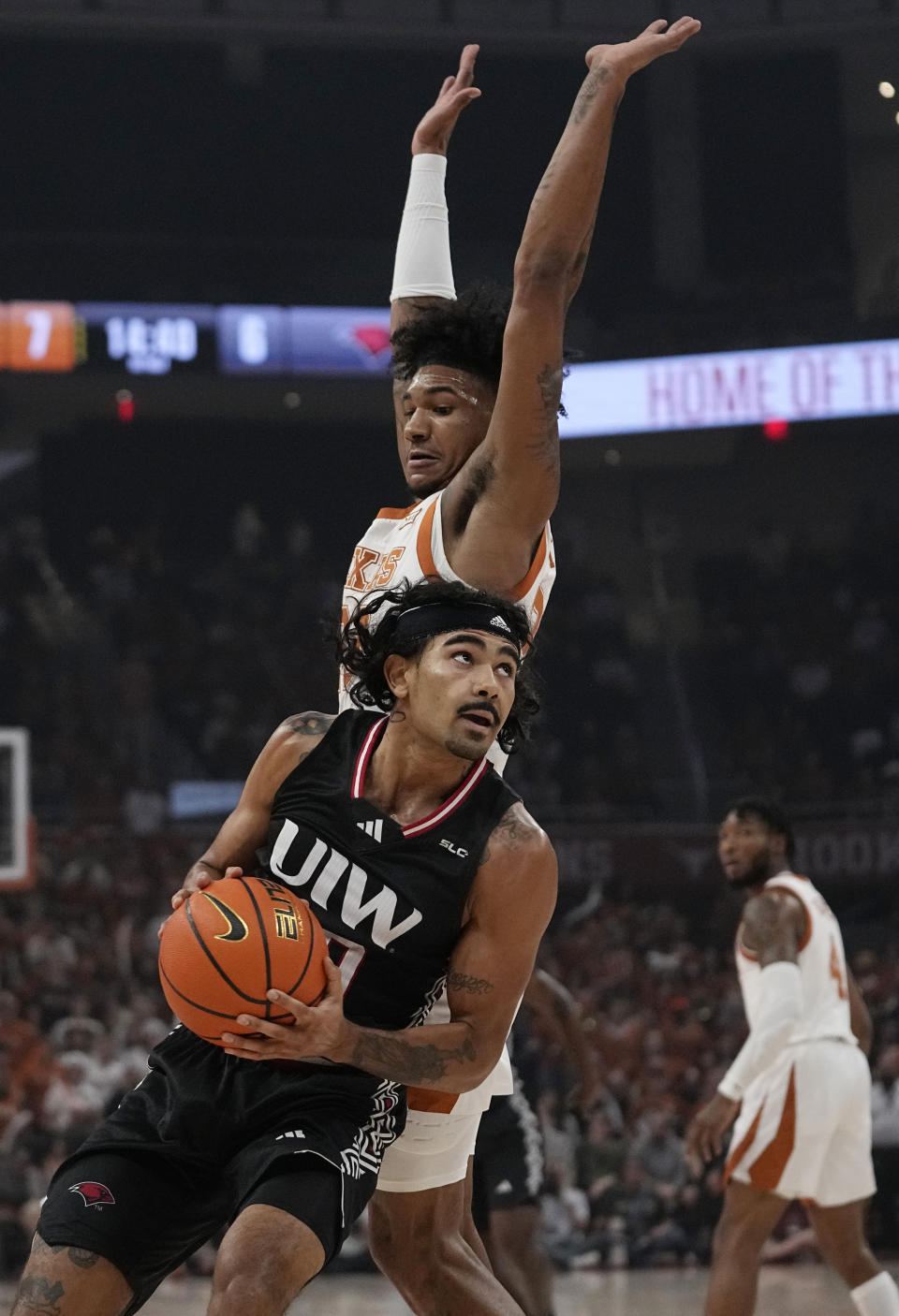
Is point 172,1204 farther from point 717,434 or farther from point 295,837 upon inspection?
point 717,434

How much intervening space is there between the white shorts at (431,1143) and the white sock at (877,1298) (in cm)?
305

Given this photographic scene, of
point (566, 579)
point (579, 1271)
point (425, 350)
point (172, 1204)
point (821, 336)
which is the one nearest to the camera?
point (172, 1204)

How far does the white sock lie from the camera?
6188mm

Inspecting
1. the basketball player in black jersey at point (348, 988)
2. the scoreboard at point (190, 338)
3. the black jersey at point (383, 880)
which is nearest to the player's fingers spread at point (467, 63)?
the basketball player in black jersey at point (348, 988)

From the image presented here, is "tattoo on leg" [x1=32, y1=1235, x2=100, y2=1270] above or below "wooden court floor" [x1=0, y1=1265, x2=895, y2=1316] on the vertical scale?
above

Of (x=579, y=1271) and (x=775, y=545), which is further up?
(x=775, y=545)

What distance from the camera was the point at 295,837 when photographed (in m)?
3.46

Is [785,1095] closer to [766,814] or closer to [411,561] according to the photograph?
[766,814]

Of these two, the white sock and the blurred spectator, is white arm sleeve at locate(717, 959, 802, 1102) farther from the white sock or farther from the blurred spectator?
the blurred spectator

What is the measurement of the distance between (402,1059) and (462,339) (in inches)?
66.6

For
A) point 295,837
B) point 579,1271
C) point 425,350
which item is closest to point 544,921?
point 295,837

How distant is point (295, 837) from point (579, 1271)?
303 inches

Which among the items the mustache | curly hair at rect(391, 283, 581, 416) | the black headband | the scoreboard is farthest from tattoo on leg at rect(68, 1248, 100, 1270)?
the scoreboard

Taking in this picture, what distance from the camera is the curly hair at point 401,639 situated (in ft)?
11.5
